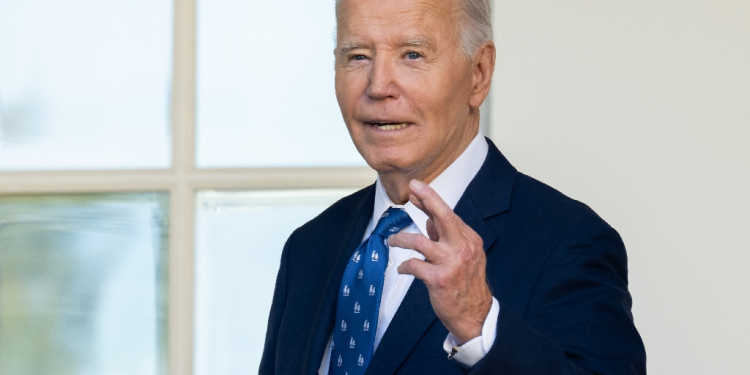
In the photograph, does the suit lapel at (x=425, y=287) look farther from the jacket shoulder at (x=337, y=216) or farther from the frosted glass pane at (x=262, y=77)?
the frosted glass pane at (x=262, y=77)

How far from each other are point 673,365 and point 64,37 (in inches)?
73.8

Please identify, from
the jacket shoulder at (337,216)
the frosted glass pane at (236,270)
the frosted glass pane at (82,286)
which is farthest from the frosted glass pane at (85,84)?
the jacket shoulder at (337,216)

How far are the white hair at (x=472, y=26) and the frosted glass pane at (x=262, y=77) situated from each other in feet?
2.65

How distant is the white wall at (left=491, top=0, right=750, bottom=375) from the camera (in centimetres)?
209

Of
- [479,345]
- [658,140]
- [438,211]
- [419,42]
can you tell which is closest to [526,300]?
[479,345]

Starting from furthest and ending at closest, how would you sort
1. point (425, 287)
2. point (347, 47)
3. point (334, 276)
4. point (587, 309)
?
point (334, 276) → point (347, 47) → point (425, 287) → point (587, 309)

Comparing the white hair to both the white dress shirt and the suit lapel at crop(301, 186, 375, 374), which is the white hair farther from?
the suit lapel at crop(301, 186, 375, 374)

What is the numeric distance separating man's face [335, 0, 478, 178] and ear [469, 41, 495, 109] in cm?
6

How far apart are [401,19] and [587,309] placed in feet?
2.01

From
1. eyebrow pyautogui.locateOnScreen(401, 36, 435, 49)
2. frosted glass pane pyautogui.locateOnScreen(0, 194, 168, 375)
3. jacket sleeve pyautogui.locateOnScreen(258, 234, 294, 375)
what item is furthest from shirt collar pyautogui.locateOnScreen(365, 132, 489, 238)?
frosted glass pane pyautogui.locateOnScreen(0, 194, 168, 375)

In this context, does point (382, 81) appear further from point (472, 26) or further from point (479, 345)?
point (479, 345)

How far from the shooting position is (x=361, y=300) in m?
1.62

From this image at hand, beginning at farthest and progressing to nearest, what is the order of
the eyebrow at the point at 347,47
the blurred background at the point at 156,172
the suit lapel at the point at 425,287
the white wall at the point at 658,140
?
1. the blurred background at the point at 156,172
2. the white wall at the point at 658,140
3. the eyebrow at the point at 347,47
4. the suit lapel at the point at 425,287

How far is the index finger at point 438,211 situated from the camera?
1.14 metres
